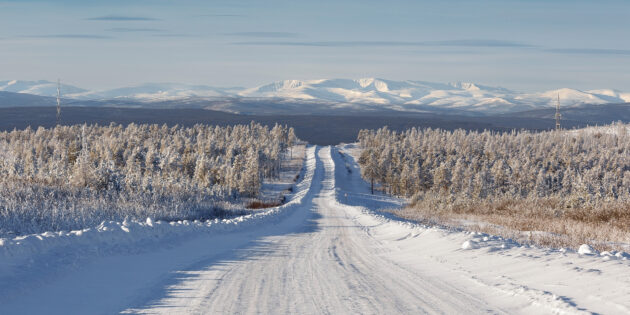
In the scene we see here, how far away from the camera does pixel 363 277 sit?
9.98m

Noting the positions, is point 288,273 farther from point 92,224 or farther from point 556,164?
point 556,164

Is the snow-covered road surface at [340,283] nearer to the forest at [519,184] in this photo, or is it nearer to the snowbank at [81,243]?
the snowbank at [81,243]

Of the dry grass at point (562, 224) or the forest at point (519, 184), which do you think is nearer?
the dry grass at point (562, 224)

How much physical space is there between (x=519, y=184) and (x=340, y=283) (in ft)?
357

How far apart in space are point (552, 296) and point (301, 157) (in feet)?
556

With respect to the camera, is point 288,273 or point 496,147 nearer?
point 288,273

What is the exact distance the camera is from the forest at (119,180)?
19.3 metres

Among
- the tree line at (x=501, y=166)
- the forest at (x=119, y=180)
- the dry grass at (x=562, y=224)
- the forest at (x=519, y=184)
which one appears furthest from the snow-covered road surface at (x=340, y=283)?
the tree line at (x=501, y=166)

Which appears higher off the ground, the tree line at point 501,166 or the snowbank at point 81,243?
the snowbank at point 81,243

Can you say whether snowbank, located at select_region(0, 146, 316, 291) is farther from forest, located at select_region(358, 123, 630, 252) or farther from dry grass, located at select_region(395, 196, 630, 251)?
forest, located at select_region(358, 123, 630, 252)

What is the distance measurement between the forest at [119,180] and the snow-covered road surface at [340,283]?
19.0 feet

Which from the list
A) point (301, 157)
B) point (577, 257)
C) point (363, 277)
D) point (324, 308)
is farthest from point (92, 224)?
point (301, 157)

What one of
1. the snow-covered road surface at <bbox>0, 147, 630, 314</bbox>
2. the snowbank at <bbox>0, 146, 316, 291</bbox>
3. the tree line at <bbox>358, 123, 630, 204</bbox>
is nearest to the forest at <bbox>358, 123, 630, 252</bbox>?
the tree line at <bbox>358, 123, 630, 204</bbox>

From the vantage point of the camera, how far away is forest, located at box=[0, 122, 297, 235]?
19281 millimetres
